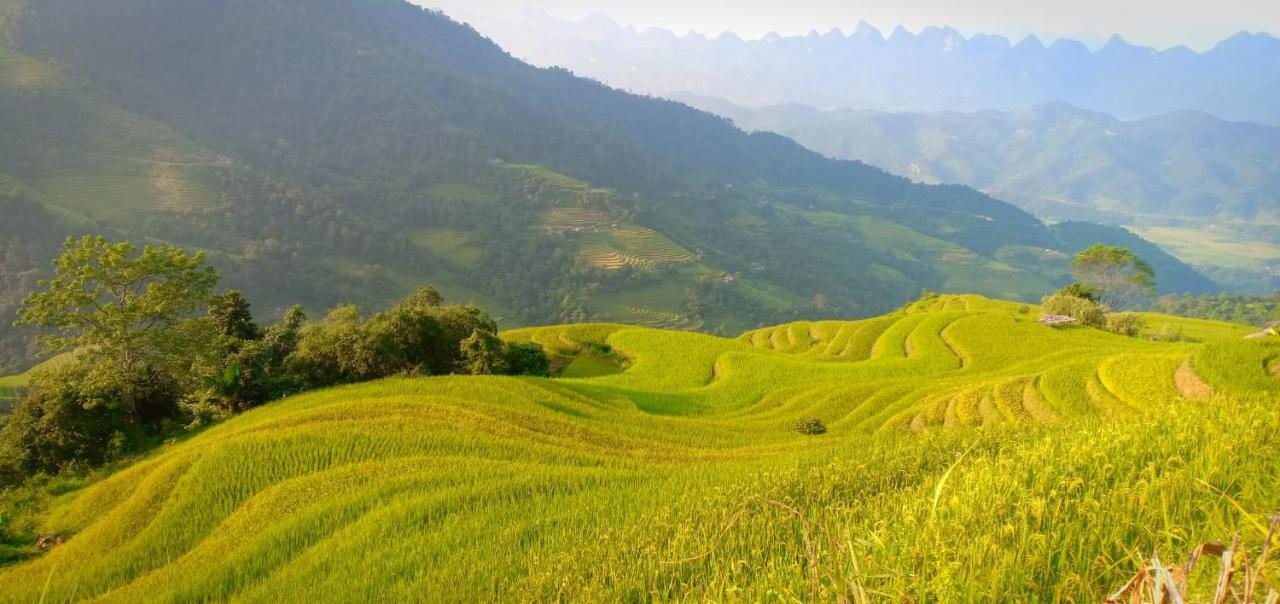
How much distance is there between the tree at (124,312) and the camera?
19.8 metres

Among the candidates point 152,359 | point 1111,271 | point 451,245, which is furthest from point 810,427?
point 451,245

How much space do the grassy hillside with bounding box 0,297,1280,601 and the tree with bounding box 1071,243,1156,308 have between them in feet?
208

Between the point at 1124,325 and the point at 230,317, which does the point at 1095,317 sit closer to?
the point at 1124,325

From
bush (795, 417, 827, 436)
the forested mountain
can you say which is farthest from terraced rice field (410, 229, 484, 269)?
bush (795, 417, 827, 436)

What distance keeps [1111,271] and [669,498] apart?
89355mm

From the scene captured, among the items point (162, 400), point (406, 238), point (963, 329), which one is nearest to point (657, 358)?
point (963, 329)

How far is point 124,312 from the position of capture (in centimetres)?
2111

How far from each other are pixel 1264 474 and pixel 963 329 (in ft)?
124

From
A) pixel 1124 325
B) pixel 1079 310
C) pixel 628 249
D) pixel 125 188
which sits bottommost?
pixel 125 188

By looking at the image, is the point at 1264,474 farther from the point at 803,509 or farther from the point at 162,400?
the point at 162,400

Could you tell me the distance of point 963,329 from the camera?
38.3 metres

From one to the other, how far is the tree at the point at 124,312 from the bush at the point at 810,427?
74.7 feet

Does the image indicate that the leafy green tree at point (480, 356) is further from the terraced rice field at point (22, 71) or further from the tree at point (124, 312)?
the terraced rice field at point (22, 71)

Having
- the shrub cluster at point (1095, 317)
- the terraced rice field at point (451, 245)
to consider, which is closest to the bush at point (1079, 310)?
the shrub cluster at point (1095, 317)
